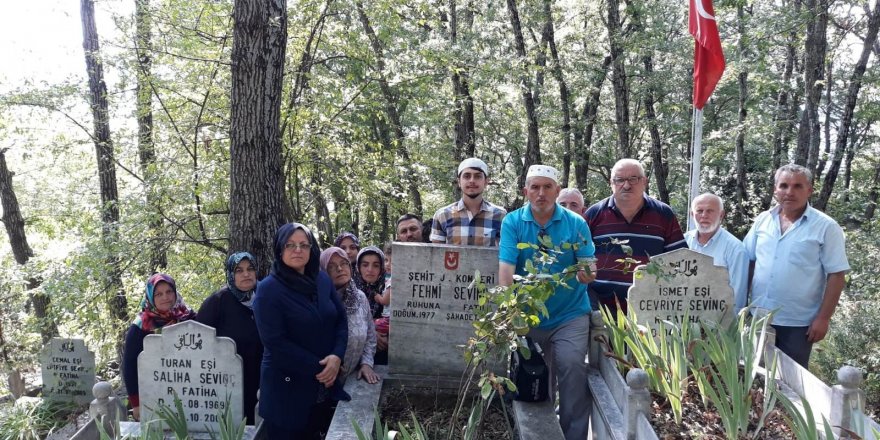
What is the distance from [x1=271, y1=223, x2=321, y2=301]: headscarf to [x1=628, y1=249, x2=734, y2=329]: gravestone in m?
2.01

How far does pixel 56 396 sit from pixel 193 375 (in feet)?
9.10

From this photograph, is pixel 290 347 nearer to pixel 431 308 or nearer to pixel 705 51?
pixel 431 308

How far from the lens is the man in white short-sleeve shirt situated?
154 inches

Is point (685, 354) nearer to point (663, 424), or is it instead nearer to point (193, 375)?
point (663, 424)

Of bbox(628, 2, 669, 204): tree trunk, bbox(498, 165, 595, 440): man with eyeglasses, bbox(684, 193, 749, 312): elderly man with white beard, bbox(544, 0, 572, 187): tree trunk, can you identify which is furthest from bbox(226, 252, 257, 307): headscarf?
bbox(628, 2, 669, 204): tree trunk

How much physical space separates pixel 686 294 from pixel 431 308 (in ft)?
5.87

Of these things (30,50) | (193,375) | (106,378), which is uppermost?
(30,50)

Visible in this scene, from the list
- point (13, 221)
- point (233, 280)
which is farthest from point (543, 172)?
point (13, 221)

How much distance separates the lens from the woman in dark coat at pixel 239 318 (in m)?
4.15

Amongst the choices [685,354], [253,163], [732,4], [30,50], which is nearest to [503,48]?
[732,4]

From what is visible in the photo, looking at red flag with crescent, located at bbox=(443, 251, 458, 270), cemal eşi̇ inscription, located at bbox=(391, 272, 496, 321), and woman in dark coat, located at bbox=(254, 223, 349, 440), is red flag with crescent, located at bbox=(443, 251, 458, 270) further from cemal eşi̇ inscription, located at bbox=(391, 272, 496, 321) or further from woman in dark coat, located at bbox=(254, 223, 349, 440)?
woman in dark coat, located at bbox=(254, 223, 349, 440)

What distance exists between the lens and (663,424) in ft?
10.0

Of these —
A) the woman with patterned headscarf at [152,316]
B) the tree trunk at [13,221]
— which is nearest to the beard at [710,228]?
the woman with patterned headscarf at [152,316]

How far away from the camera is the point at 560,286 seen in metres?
3.85
